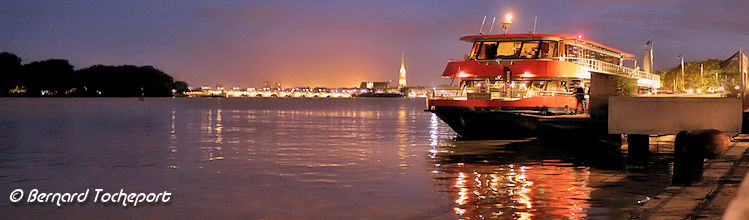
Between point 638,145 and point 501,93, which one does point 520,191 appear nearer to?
point 638,145

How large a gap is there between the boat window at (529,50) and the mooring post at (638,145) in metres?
11.2

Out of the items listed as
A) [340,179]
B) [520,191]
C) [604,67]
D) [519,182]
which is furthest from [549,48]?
[520,191]

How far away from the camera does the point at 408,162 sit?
25.6 m

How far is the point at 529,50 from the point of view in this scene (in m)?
34.1

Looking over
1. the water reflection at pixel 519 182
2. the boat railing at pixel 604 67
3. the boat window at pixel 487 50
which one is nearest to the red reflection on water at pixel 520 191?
the water reflection at pixel 519 182

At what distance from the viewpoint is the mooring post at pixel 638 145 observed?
75.3 ft

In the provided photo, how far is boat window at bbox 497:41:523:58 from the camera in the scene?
3412cm

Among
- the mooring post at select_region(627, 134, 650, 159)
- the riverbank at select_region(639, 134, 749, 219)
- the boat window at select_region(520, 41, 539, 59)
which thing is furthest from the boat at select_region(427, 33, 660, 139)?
the riverbank at select_region(639, 134, 749, 219)

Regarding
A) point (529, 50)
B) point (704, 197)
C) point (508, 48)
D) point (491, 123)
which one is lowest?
point (704, 197)

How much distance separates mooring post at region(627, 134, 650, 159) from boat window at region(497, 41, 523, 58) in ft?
38.0

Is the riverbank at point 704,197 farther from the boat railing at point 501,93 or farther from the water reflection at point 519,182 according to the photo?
the boat railing at point 501,93

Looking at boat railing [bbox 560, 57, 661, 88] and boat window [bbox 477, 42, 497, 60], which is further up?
boat window [bbox 477, 42, 497, 60]

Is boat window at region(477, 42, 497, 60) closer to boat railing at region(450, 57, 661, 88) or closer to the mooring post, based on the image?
boat railing at region(450, 57, 661, 88)

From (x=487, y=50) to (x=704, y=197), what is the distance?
73.1 ft
